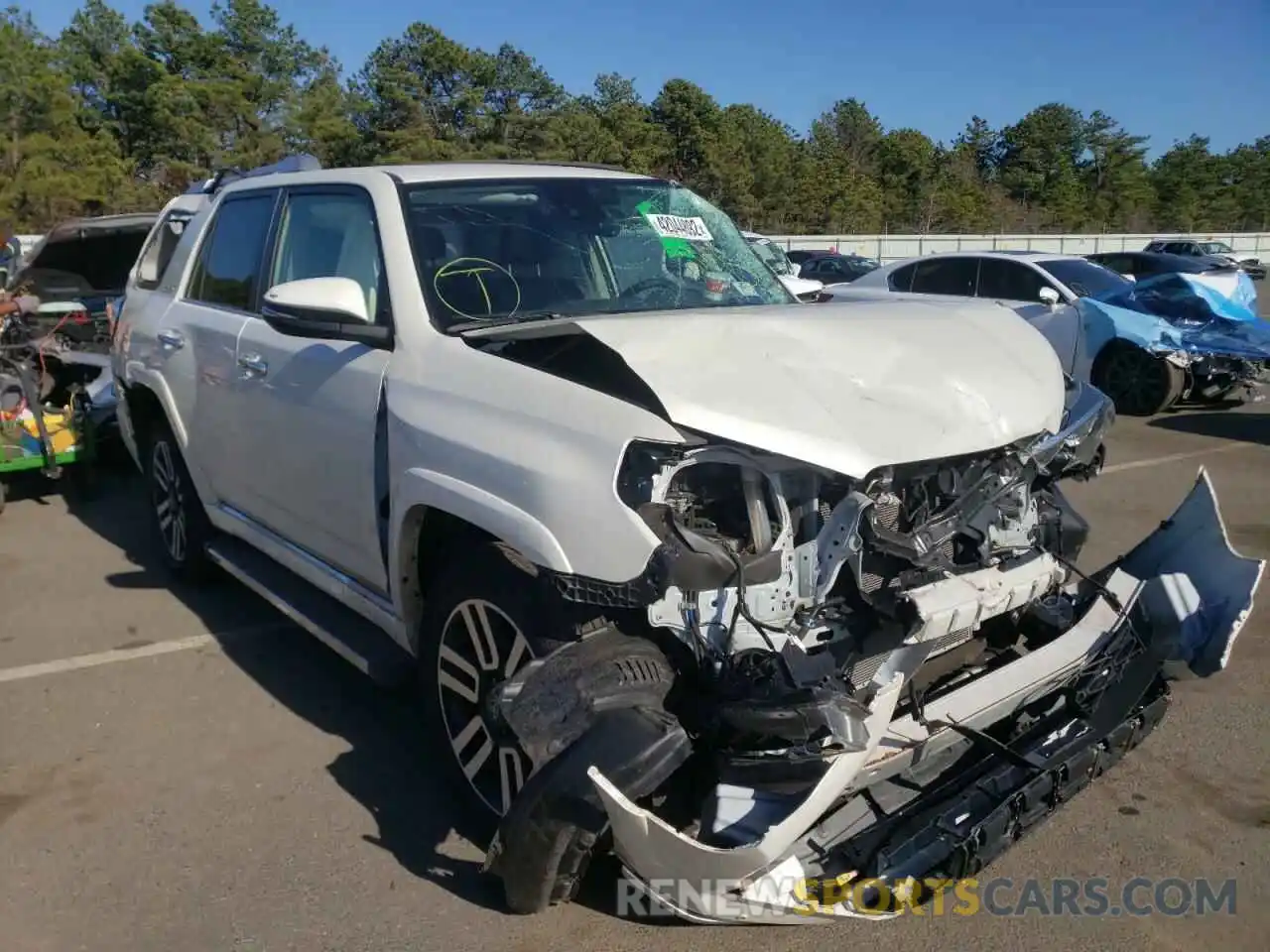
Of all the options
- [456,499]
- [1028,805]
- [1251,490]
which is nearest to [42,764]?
[456,499]

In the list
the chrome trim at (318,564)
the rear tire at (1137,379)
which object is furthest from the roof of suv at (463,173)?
the rear tire at (1137,379)

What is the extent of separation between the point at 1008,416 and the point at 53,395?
363 inches

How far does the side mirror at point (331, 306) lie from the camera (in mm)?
3457

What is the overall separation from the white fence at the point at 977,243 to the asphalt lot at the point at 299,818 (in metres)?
37.2

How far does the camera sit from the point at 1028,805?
283 centimetres

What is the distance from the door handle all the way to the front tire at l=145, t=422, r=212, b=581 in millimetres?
501

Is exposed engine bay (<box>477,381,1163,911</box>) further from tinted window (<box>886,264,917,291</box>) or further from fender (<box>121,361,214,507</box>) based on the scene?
tinted window (<box>886,264,917,291</box>)

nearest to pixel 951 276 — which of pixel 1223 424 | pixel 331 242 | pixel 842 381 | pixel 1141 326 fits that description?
pixel 1141 326

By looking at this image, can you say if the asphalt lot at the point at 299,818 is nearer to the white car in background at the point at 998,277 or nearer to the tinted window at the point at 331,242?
the tinted window at the point at 331,242

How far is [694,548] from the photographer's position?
262 cm

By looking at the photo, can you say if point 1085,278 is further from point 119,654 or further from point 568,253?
point 119,654

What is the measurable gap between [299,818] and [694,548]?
1.83m

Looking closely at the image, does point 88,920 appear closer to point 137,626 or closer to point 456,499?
point 456,499

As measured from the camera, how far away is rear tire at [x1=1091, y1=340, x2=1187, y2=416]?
11266mm
